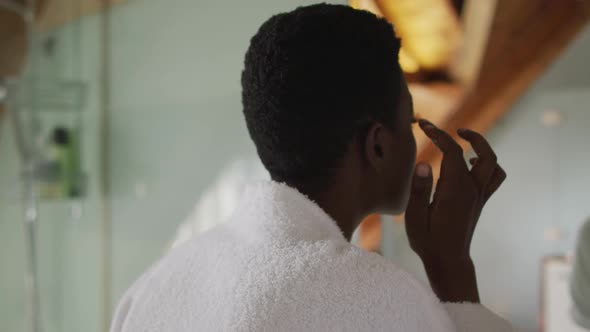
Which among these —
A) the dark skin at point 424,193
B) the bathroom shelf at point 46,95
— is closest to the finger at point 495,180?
the dark skin at point 424,193

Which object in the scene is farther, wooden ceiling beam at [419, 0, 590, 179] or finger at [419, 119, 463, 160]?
wooden ceiling beam at [419, 0, 590, 179]

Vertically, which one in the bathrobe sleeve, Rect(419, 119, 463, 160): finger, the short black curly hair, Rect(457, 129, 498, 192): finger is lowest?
the bathrobe sleeve

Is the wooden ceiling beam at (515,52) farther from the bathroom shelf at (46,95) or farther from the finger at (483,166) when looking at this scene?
the bathroom shelf at (46,95)

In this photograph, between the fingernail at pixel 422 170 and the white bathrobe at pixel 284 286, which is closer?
the white bathrobe at pixel 284 286

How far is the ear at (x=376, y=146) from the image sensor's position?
50cm

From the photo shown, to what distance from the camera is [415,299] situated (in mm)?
412

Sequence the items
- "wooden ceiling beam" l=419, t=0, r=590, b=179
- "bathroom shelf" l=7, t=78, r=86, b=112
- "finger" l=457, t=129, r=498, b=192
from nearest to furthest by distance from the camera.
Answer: "finger" l=457, t=129, r=498, b=192 < "wooden ceiling beam" l=419, t=0, r=590, b=179 < "bathroom shelf" l=7, t=78, r=86, b=112

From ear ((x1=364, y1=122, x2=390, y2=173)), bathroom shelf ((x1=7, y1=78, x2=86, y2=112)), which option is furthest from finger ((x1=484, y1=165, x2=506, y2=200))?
bathroom shelf ((x1=7, y1=78, x2=86, y2=112))

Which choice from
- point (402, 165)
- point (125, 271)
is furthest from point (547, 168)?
point (125, 271)

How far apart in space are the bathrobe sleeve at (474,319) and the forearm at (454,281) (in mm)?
15

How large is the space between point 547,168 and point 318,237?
34 cm

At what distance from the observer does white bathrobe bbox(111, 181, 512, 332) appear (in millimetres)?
414

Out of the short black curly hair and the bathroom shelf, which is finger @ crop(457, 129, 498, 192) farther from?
the bathroom shelf

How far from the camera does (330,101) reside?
480 mm
